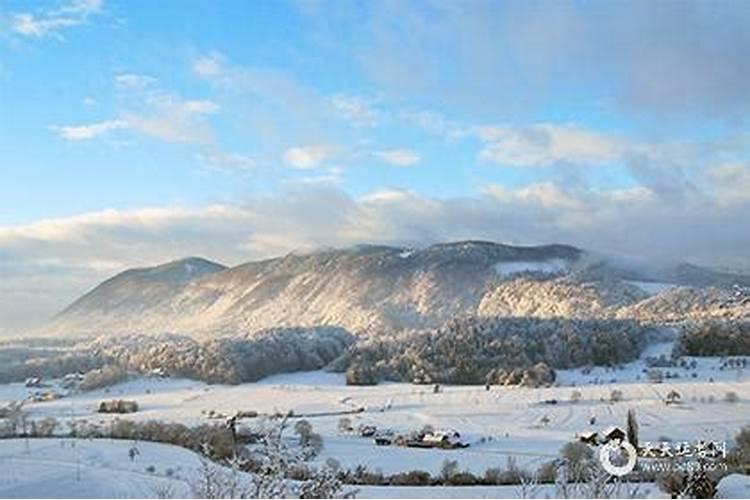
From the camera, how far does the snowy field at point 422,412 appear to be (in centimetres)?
2192

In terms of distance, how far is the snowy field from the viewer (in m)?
21.9

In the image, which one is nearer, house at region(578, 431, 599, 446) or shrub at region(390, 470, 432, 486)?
shrub at region(390, 470, 432, 486)

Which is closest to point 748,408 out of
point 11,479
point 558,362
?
point 558,362

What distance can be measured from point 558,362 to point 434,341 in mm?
10113

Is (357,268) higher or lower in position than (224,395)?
higher

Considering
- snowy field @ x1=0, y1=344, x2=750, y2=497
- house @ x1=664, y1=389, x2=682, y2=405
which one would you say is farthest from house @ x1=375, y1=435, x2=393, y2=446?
house @ x1=664, y1=389, x2=682, y2=405

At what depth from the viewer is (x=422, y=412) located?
152 ft

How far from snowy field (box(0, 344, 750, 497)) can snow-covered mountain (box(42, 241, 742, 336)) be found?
47.5 metres

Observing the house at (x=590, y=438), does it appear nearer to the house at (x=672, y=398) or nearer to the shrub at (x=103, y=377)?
the house at (x=672, y=398)

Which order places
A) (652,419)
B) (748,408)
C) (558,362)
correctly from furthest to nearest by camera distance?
(558,362) → (748,408) → (652,419)

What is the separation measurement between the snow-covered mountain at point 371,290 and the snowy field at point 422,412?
47494mm

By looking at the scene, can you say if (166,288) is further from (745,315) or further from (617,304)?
(745,315)

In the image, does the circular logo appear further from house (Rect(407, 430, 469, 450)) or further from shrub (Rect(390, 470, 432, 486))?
house (Rect(407, 430, 469, 450))

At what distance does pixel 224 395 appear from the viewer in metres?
56.6
